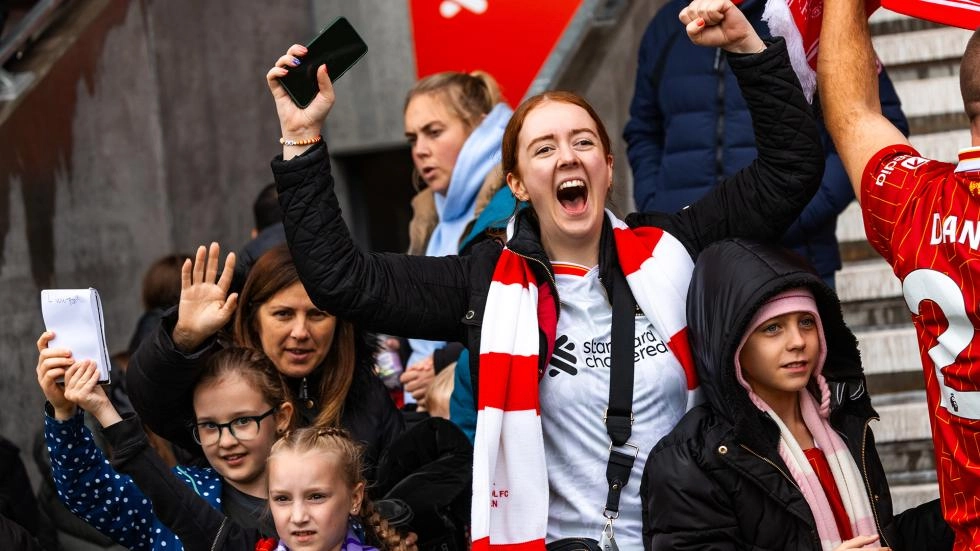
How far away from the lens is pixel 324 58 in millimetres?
3646

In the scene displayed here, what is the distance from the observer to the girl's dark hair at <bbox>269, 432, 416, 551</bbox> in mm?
3842

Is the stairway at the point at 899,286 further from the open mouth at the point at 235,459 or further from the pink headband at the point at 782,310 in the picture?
the open mouth at the point at 235,459

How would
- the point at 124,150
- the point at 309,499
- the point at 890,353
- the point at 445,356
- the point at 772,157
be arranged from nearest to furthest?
the point at 772,157 < the point at 309,499 < the point at 445,356 < the point at 890,353 < the point at 124,150

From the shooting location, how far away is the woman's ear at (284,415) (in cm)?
427

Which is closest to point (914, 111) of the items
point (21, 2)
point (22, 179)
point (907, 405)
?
point (907, 405)

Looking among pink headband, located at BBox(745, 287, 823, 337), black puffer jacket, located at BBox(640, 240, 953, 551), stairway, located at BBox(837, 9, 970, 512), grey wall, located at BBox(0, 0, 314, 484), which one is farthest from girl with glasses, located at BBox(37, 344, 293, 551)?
grey wall, located at BBox(0, 0, 314, 484)

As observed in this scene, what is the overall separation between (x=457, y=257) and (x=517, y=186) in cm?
25

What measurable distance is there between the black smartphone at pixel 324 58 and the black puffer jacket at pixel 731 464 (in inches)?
41.4

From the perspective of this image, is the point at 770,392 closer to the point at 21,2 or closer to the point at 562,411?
the point at 562,411

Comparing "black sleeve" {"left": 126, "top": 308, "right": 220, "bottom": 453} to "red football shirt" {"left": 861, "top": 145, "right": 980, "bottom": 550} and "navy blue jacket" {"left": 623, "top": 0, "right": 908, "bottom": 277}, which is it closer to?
"navy blue jacket" {"left": 623, "top": 0, "right": 908, "bottom": 277}

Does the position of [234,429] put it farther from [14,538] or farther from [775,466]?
[775,466]

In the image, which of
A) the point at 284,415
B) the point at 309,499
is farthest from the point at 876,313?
the point at 309,499

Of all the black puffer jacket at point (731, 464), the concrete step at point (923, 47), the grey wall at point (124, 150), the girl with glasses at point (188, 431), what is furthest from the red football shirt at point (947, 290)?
the grey wall at point (124, 150)

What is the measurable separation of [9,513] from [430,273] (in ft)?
7.94
